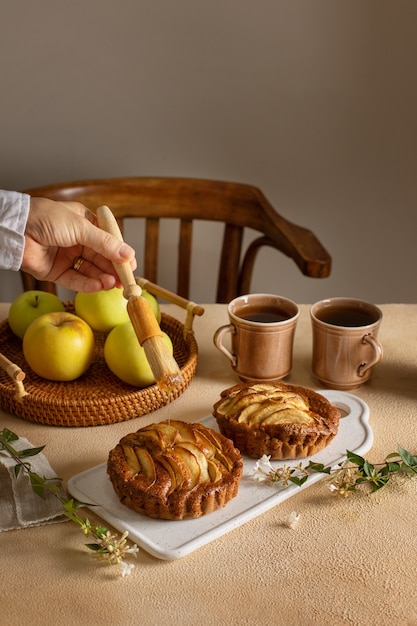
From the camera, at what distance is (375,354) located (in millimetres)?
1338

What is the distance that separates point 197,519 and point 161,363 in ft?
0.70

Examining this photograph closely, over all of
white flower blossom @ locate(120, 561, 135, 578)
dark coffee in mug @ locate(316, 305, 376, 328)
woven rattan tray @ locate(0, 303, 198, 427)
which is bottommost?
white flower blossom @ locate(120, 561, 135, 578)

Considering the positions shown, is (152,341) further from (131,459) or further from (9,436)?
(9,436)

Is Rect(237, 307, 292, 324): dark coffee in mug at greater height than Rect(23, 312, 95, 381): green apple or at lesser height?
greater

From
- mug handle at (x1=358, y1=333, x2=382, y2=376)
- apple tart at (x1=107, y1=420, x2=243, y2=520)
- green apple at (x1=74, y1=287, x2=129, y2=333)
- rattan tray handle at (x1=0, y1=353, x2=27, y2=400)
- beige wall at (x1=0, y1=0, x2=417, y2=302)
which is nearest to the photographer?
apple tart at (x1=107, y1=420, x2=243, y2=520)

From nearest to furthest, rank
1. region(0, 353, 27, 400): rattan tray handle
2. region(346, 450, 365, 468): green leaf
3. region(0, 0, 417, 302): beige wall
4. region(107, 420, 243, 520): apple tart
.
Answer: region(107, 420, 243, 520): apple tart < region(346, 450, 365, 468): green leaf < region(0, 353, 27, 400): rattan tray handle < region(0, 0, 417, 302): beige wall

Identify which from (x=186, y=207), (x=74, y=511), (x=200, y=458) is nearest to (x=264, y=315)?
(x=200, y=458)

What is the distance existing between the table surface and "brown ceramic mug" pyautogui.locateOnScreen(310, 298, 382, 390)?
21cm

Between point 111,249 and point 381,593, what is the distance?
0.66 meters

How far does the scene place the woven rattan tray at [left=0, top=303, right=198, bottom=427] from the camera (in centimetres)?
126

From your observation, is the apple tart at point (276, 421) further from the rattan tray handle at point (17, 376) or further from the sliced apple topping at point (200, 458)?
the rattan tray handle at point (17, 376)

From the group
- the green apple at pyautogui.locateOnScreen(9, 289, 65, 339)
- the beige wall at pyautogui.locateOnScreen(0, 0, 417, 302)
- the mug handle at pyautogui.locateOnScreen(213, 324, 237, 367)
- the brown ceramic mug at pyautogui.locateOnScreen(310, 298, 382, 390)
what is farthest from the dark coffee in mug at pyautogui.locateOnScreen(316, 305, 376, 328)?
the beige wall at pyautogui.locateOnScreen(0, 0, 417, 302)

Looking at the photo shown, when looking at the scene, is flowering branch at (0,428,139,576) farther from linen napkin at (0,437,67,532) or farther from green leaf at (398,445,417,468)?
green leaf at (398,445,417,468)

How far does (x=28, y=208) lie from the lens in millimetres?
1354
